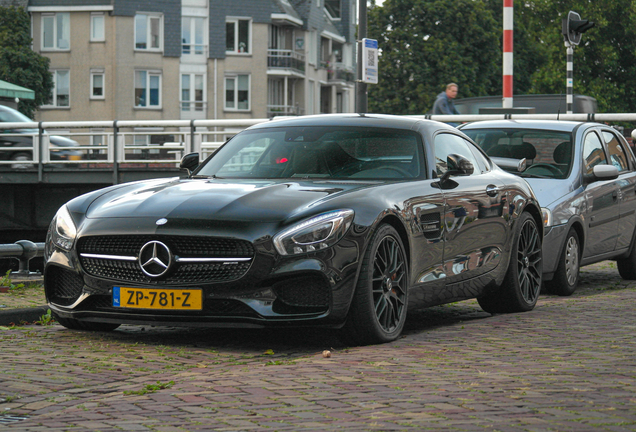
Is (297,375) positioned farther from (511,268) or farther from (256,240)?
(511,268)

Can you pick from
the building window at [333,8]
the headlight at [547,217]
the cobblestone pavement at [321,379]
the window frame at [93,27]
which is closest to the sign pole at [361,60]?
the headlight at [547,217]

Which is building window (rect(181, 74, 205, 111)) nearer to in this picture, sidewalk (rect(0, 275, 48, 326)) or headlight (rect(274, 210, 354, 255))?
sidewalk (rect(0, 275, 48, 326))

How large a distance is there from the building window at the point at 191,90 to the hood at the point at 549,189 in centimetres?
5275

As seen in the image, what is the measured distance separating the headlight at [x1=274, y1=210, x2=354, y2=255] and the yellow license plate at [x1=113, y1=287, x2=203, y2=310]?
564mm

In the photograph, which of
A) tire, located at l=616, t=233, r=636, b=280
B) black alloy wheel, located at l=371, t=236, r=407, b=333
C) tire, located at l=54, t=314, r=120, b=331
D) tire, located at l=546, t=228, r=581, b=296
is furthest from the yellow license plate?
tire, located at l=616, t=233, r=636, b=280

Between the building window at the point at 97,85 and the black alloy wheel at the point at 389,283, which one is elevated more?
the building window at the point at 97,85

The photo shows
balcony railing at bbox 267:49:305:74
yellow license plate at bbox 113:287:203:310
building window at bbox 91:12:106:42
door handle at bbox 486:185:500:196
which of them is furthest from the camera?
balcony railing at bbox 267:49:305:74

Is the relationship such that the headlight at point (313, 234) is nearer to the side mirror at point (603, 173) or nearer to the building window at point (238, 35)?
the side mirror at point (603, 173)

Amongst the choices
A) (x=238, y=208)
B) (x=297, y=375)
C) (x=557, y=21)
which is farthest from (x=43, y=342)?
(x=557, y=21)

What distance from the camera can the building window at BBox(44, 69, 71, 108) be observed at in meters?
60.3

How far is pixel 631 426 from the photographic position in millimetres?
4500

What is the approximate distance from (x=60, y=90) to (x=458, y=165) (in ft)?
180

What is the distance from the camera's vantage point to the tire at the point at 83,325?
7326 mm

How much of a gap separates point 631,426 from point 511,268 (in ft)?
13.9
